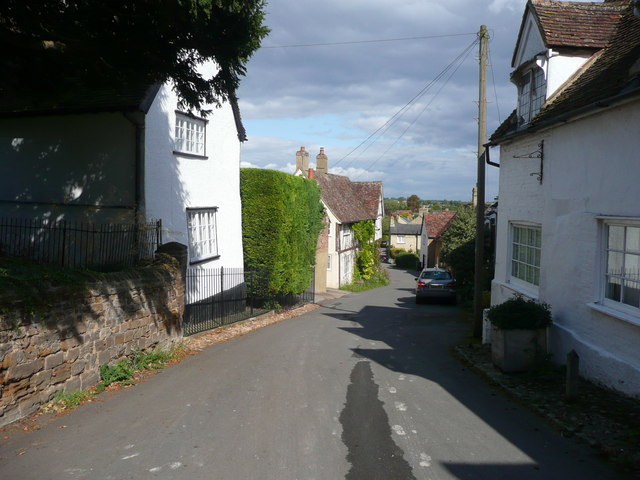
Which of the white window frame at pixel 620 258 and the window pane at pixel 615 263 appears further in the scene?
the window pane at pixel 615 263

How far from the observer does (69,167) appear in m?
14.7

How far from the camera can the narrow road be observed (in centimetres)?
546

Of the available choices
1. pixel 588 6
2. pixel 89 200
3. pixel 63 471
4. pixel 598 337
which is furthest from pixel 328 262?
pixel 63 471

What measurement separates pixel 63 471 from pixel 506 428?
5175mm

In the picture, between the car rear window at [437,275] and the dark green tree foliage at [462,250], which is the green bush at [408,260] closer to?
the dark green tree foliage at [462,250]

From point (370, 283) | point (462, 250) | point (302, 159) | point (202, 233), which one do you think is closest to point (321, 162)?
point (302, 159)

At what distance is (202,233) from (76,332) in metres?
9.08

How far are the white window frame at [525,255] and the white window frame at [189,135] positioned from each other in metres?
9.29

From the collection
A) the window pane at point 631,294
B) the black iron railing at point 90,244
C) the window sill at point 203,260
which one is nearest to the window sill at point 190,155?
the black iron railing at point 90,244

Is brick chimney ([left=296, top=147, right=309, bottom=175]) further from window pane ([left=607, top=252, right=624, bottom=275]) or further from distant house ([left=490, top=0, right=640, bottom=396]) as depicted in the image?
window pane ([left=607, top=252, right=624, bottom=275])

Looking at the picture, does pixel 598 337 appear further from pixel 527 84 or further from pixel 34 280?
pixel 34 280

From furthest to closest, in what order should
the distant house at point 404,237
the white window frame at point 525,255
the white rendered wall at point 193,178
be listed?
the distant house at point 404,237 → the white rendered wall at point 193,178 → the white window frame at point 525,255

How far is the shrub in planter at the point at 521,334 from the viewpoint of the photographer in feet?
30.4

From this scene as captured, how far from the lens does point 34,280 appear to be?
729 cm
